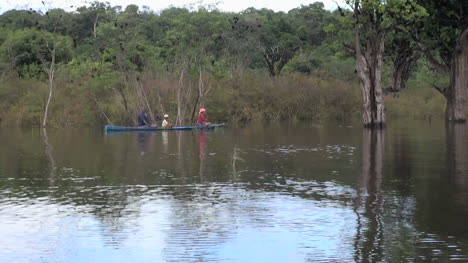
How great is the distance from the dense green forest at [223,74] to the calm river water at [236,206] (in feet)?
62.6

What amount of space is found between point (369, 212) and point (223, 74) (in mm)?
47424

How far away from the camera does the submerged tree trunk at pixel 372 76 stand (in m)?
43.6

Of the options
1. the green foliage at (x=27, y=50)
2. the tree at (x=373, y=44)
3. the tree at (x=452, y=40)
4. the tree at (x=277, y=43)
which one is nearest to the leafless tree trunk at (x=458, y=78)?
the tree at (x=452, y=40)

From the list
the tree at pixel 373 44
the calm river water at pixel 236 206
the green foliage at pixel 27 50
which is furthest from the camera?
the green foliage at pixel 27 50

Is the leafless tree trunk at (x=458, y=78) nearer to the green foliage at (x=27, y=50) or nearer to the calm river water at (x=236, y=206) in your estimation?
the calm river water at (x=236, y=206)

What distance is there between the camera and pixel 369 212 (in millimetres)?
14086

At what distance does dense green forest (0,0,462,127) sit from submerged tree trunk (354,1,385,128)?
68mm

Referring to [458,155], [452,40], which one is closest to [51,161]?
[458,155]

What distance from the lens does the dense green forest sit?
4600 cm

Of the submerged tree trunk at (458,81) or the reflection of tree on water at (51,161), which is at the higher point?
the submerged tree trunk at (458,81)

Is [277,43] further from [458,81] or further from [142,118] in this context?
[142,118]

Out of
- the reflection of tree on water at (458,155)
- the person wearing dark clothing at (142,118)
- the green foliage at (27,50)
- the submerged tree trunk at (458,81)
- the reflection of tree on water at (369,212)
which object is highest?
the green foliage at (27,50)

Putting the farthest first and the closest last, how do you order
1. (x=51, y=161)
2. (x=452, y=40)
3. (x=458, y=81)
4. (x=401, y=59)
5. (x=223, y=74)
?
1. (x=223, y=74)
2. (x=401, y=59)
3. (x=452, y=40)
4. (x=458, y=81)
5. (x=51, y=161)

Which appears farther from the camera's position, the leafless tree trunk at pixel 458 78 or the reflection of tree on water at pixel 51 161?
the leafless tree trunk at pixel 458 78
